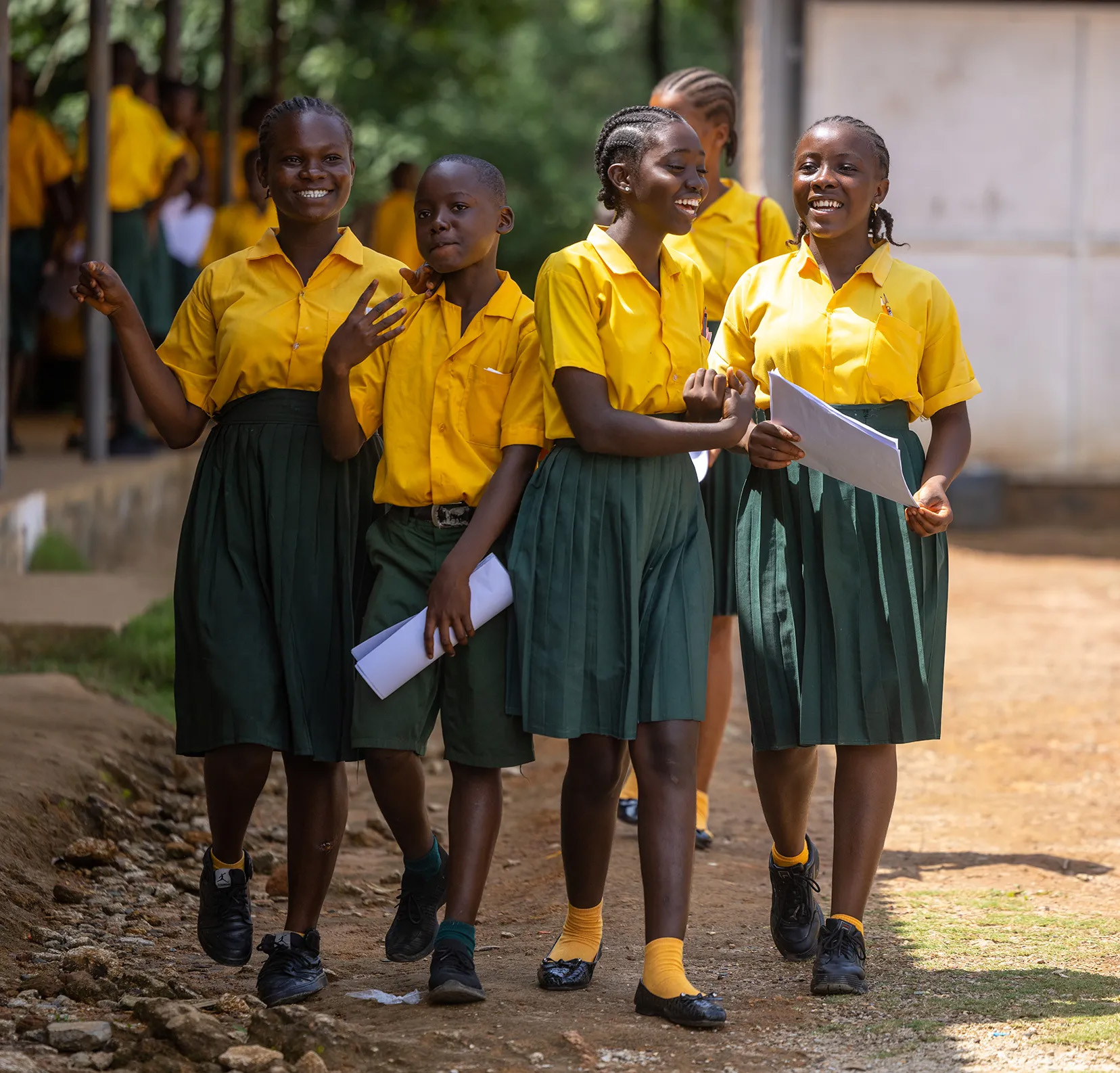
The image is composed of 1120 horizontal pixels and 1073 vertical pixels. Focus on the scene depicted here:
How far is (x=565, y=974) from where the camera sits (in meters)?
3.69

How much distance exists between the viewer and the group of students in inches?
139

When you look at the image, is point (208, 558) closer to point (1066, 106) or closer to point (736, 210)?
point (736, 210)

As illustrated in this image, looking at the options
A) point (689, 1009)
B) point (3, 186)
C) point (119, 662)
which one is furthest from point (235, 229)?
point (689, 1009)

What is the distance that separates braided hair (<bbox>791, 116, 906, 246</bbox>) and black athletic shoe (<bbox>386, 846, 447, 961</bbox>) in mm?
1656

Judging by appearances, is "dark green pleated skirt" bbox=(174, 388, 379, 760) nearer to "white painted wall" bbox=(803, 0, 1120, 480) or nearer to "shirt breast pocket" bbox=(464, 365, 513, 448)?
"shirt breast pocket" bbox=(464, 365, 513, 448)

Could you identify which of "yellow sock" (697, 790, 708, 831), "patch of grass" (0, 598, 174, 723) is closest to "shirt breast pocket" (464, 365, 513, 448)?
"yellow sock" (697, 790, 708, 831)

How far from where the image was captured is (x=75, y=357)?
12.3 metres

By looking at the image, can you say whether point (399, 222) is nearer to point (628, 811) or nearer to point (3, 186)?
point (3, 186)

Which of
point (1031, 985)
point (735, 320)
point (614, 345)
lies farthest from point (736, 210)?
point (1031, 985)

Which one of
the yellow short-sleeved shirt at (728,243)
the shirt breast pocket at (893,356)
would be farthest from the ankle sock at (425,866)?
the yellow short-sleeved shirt at (728,243)

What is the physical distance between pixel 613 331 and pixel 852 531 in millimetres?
686

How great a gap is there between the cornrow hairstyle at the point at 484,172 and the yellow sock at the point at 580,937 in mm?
1508

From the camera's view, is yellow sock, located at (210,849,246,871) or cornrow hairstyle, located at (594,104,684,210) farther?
yellow sock, located at (210,849,246,871)

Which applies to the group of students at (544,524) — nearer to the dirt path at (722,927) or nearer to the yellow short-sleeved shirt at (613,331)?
the yellow short-sleeved shirt at (613,331)
